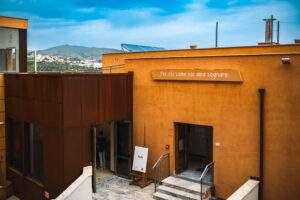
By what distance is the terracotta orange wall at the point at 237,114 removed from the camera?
8453mm

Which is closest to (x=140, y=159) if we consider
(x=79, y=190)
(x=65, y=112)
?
(x=79, y=190)

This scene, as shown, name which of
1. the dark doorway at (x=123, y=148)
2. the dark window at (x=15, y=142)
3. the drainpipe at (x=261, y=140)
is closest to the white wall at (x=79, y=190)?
the dark doorway at (x=123, y=148)

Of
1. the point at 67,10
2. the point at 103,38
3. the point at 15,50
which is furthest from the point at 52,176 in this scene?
the point at 67,10

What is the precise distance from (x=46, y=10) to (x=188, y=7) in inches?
1806

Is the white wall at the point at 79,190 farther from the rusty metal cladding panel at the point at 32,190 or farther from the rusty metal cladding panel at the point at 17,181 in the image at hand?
the rusty metal cladding panel at the point at 17,181

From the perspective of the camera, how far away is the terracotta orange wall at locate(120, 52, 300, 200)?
8.45 m

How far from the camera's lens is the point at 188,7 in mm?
79125

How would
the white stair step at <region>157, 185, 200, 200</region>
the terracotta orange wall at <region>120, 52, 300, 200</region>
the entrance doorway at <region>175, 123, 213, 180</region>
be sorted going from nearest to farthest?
the terracotta orange wall at <region>120, 52, 300, 200</region> < the white stair step at <region>157, 185, 200, 200</region> < the entrance doorway at <region>175, 123, 213, 180</region>

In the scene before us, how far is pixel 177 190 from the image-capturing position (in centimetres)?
995

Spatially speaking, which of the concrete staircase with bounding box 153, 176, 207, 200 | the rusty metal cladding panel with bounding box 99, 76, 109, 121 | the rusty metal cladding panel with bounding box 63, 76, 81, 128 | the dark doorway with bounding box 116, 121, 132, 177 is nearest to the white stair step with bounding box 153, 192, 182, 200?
the concrete staircase with bounding box 153, 176, 207, 200

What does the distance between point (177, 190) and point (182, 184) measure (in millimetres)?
319

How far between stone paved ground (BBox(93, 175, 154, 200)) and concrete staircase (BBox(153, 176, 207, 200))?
0.49 metres

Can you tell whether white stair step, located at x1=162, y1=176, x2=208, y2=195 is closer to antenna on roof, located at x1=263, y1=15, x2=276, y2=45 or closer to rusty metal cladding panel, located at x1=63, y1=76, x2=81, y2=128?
rusty metal cladding panel, located at x1=63, y1=76, x2=81, y2=128

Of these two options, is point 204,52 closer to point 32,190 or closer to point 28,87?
point 28,87
